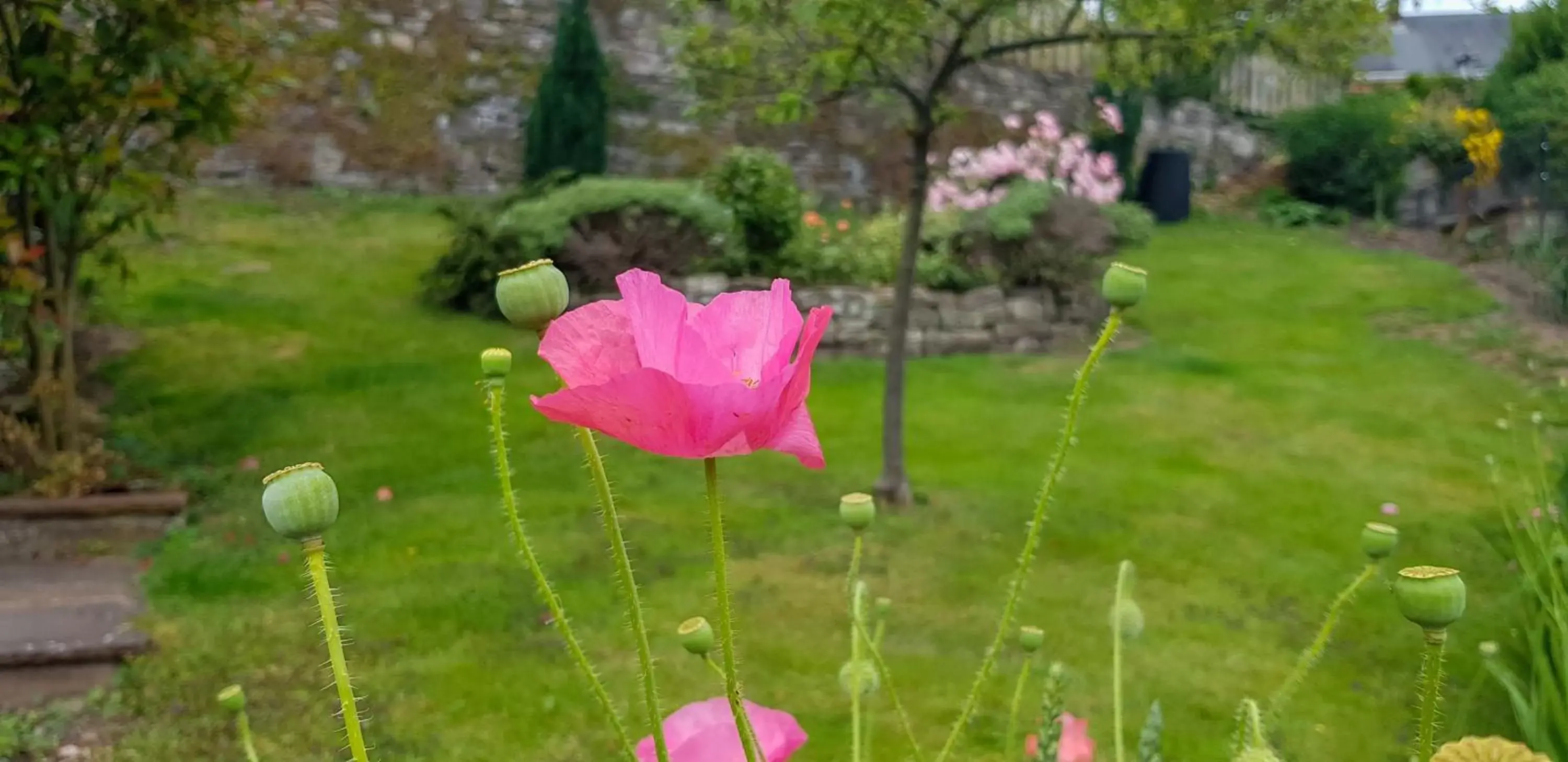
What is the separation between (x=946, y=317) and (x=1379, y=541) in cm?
568

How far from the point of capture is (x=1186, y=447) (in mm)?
4656

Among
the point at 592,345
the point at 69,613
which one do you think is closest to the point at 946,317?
the point at 69,613

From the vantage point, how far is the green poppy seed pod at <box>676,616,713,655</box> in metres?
0.59

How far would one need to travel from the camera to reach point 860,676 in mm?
748

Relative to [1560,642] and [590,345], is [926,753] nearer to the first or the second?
[1560,642]

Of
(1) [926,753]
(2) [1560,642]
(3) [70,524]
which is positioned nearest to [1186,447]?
(1) [926,753]

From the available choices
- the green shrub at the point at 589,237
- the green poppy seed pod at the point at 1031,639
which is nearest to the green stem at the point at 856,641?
the green poppy seed pod at the point at 1031,639

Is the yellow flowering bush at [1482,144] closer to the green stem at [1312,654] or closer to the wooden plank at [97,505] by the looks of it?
the wooden plank at [97,505]

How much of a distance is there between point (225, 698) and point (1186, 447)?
4371mm

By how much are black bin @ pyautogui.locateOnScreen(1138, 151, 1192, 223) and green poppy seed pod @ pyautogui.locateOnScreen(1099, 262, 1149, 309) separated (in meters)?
10.7

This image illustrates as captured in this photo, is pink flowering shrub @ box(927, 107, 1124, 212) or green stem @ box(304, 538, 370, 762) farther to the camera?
pink flowering shrub @ box(927, 107, 1124, 212)

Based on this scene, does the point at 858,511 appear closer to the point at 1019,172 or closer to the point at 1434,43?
the point at 1019,172

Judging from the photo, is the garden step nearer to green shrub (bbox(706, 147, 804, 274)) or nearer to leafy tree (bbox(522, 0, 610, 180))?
green shrub (bbox(706, 147, 804, 274))

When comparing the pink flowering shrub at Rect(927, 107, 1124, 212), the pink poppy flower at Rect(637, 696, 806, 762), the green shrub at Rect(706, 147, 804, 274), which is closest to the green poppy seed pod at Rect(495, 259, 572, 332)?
the pink poppy flower at Rect(637, 696, 806, 762)
